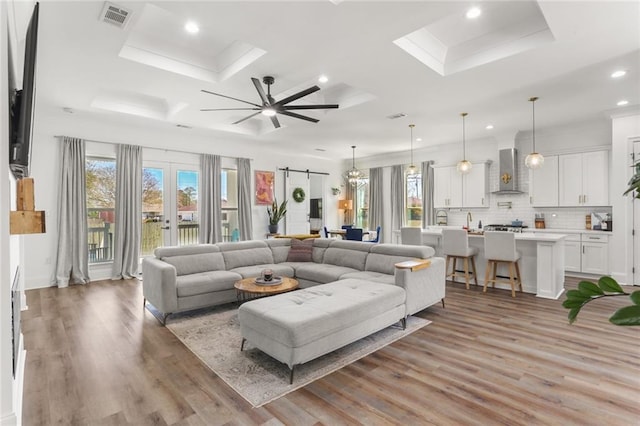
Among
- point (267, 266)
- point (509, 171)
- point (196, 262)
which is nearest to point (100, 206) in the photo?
point (196, 262)

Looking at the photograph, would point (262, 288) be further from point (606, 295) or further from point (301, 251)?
point (606, 295)

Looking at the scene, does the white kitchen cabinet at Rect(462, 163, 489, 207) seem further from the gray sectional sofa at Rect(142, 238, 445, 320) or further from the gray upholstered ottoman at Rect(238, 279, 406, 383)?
the gray upholstered ottoman at Rect(238, 279, 406, 383)

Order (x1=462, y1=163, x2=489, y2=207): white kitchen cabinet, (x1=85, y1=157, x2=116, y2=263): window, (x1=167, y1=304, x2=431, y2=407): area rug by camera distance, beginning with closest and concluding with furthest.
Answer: (x1=167, y1=304, x2=431, y2=407): area rug, (x1=85, y1=157, x2=116, y2=263): window, (x1=462, y1=163, x2=489, y2=207): white kitchen cabinet

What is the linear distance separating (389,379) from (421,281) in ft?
5.17

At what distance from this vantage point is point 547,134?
6.77 m

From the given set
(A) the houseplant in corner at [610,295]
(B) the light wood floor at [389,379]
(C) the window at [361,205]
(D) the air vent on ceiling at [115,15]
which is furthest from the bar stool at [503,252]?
(C) the window at [361,205]

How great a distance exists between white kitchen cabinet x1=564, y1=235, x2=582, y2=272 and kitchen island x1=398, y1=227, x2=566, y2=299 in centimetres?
132

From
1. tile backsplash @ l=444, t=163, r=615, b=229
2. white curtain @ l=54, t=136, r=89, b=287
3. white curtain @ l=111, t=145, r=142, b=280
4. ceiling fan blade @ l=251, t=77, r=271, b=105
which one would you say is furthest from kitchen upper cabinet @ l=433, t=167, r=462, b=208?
white curtain @ l=54, t=136, r=89, b=287

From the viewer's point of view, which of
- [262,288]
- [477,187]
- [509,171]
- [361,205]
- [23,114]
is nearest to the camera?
[23,114]

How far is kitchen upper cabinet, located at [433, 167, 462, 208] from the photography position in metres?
7.79

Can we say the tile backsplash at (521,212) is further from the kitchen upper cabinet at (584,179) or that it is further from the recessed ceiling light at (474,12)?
the recessed ceiling light at (474,12)

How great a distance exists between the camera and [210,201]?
734 cm

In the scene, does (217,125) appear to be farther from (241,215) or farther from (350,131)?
(350,131)

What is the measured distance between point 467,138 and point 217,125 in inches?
223
